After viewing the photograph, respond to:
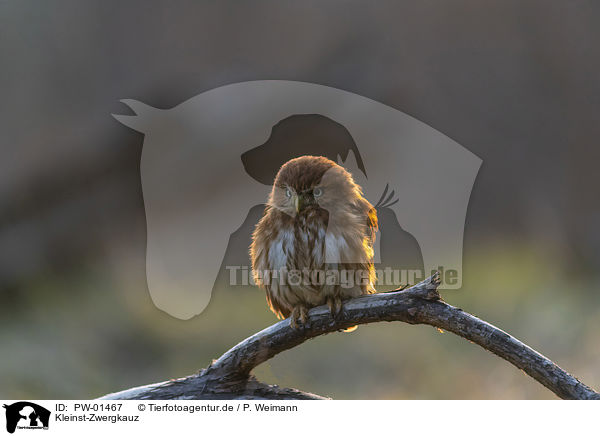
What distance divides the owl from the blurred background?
1.60 metres

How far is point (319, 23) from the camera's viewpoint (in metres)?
4.21

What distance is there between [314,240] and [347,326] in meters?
0.35

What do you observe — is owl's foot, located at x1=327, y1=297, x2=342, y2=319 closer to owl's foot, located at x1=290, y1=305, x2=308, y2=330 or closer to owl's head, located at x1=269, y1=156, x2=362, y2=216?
owl's foot, located at x1=290, y1=305, x2=308, y2=330

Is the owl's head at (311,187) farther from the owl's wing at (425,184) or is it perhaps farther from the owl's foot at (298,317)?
the owl's wing at (425,184)

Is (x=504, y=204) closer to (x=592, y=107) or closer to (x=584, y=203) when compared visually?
(x=584, y=203)

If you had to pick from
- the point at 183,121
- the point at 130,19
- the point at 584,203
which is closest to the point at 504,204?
the point at 584,203

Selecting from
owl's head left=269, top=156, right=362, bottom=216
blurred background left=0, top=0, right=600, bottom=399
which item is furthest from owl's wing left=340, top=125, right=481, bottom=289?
owl's head left=269, top=156, right=362, bottom=216

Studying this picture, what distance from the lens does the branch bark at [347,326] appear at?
1.61 m

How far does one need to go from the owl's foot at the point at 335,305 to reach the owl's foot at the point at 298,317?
0.32 feet

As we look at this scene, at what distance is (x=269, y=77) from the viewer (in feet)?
13.7
